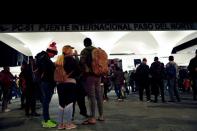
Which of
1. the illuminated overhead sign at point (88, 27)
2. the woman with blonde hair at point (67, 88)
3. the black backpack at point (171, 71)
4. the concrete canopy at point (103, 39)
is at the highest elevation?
the concrete canopy at point (103, 39)

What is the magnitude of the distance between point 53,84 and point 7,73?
176 inches

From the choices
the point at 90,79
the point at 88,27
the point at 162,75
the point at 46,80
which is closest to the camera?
the point at 46,80

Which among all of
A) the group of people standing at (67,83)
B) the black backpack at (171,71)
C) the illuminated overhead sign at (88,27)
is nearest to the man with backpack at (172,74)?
the black backpack at (171,71)

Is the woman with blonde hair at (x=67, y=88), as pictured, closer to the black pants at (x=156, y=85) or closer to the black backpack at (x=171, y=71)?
the black backpack at (x=171, y=71)

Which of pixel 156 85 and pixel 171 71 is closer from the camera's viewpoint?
pixel 171 71

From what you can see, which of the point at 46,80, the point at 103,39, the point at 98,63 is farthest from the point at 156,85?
the point at 103,39

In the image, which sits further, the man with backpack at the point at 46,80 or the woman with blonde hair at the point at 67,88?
the man with backpack at the point at 46,80

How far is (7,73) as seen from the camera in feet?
35.2

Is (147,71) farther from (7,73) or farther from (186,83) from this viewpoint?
(186,83)

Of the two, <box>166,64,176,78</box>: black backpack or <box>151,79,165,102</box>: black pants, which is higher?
<box>166,64,176,78</box>: black backpack

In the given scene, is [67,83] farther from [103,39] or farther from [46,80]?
[103,39]

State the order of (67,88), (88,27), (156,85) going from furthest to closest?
(156,85)
(88,27)
(67,88)

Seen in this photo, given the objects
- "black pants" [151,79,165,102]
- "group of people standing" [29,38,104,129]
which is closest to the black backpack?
"black pants" [151,79,165,102]

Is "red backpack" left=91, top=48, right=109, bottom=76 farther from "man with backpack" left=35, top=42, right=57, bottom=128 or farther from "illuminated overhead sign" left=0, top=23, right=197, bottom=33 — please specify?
"illuminated overhead sign" left=0, top=23, right=197, bottom=33
